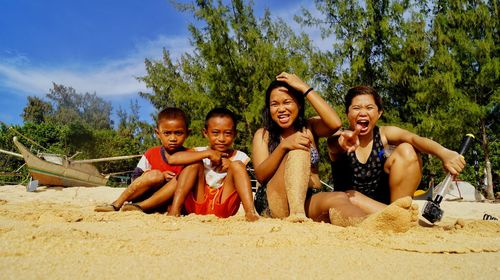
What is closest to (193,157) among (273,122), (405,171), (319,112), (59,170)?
(273,122)

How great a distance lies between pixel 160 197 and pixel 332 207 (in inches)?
57.5

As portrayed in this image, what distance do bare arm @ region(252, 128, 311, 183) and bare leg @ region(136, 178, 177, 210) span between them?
73cm

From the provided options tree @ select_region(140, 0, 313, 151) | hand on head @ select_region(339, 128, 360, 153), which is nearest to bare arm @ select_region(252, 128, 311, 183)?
hand on head @ select_region(339, 128, 360, 153)

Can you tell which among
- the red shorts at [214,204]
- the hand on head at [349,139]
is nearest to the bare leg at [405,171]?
the hand on head at [349,139]

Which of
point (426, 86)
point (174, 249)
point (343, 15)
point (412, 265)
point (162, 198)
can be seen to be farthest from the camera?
point (343, 15)

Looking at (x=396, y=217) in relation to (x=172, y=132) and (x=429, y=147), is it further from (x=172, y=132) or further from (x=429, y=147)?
(x=172, y=132)

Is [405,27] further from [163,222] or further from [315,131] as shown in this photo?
[163,222]

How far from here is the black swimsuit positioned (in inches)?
116

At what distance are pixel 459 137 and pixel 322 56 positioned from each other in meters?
4.22

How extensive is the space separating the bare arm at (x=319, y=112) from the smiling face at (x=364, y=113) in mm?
185

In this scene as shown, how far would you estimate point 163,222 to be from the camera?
256cm

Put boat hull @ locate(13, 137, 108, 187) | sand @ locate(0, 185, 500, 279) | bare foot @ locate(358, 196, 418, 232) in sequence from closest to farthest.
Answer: sand @ locate(0, 185, 500, 279) → bare foot @ locate(358, 196, 418, 232) → boat hull @ locate(13, 137, 108, 187)

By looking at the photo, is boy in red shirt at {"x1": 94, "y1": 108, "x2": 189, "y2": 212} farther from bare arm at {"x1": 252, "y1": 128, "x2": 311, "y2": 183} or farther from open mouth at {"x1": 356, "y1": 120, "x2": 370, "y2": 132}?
open mouth at {"x1": 356, "y1": 120, "x2": 370, "y2": 132}

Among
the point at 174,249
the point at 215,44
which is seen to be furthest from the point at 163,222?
the point at 215,44
